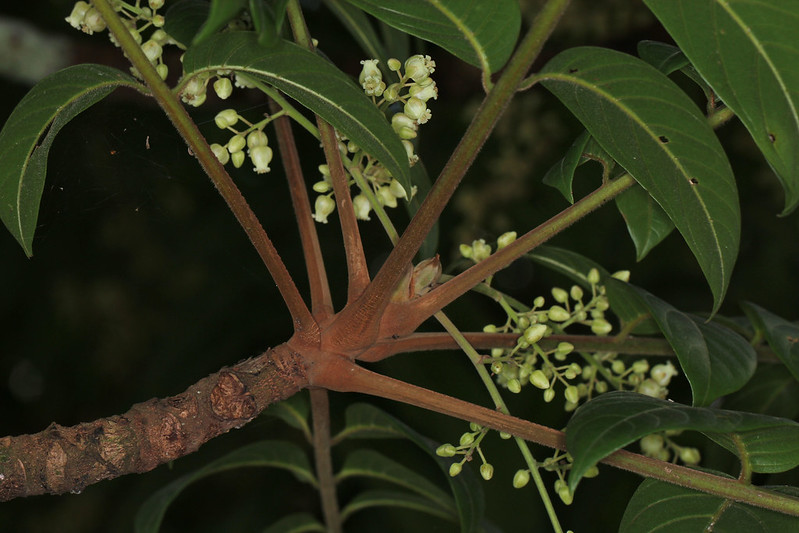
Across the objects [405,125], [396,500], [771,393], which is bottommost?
[396,500]

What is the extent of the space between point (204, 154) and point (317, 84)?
4.9 inches

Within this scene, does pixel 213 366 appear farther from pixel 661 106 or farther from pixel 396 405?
pixel 661 106

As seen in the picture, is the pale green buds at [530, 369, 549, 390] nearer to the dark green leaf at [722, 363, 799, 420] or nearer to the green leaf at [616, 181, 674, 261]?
the green leaf at [616, 181, 674, 261]

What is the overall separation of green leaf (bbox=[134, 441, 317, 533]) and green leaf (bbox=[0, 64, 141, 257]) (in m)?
0.61

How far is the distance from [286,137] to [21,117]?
301mm

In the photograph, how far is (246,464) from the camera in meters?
1.34

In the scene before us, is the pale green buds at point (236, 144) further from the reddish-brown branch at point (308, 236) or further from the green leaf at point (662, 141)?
the green leaf at point (662, 141)

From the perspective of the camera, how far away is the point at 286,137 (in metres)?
0.93

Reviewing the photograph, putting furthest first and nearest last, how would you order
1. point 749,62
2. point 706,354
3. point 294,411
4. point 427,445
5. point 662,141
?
point 294,411 → point 427,445 → point 706,354 → point 662,141 → point 749,62

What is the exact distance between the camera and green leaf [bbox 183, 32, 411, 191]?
69cm

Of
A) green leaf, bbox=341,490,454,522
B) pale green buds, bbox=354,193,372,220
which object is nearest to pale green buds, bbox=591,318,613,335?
pale green buds, bbox=354,193,372,220

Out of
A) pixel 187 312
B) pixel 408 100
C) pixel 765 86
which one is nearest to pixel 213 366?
pixel 187 312

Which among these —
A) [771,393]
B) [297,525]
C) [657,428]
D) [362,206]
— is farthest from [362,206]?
[771,393]

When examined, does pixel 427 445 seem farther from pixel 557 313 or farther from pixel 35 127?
pixel 35 127
